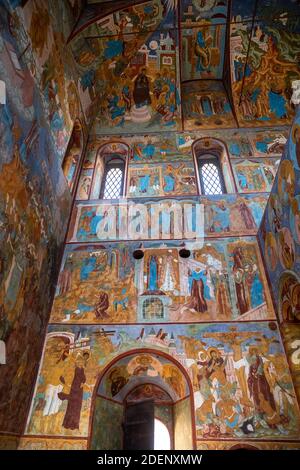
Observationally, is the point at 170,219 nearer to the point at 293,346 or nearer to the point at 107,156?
the point at 107,156

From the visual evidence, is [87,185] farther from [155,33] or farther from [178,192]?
[155,33]

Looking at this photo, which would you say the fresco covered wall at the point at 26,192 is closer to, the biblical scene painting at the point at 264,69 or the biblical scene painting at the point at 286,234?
the biblical scene painting at the point at 286,234

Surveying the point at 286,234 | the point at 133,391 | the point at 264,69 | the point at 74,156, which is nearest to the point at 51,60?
the point at 74,156

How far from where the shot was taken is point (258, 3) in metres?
10.5

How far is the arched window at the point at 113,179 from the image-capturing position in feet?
35.1

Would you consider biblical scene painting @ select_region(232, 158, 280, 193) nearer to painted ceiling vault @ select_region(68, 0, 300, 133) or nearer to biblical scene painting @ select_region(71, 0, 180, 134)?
painted ceiling vault @ select_region(68, 0, 300, 133)

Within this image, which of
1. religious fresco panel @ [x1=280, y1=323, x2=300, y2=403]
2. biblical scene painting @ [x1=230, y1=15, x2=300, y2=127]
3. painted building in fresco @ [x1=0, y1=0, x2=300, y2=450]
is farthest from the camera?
biblical scene painting @ [x1=230, y1=15, x2=300, y2=127]

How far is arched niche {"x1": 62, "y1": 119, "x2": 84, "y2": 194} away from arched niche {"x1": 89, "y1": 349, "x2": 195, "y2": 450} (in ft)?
18.7

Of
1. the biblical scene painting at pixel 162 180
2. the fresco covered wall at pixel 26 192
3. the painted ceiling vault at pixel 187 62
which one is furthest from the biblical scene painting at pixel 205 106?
the fresco covered wall at pixel 26 192

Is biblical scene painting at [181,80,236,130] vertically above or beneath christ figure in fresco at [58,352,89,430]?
above

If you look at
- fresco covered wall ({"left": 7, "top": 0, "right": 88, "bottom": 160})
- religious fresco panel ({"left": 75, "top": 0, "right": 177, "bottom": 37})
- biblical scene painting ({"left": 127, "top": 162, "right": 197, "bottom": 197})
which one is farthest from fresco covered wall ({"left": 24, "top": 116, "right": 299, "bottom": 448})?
religious fresco panel ({"left": 75, "top": 0, "right": 177, "bottom": 37})

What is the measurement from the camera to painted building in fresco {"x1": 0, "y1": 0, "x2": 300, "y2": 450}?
6.21 m

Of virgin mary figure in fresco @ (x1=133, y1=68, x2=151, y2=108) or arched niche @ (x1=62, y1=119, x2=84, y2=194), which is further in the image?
virgin mary figure in fresco @ (x1=133, y1=68, x2=151, y2=108)

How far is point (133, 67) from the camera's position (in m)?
11.8
